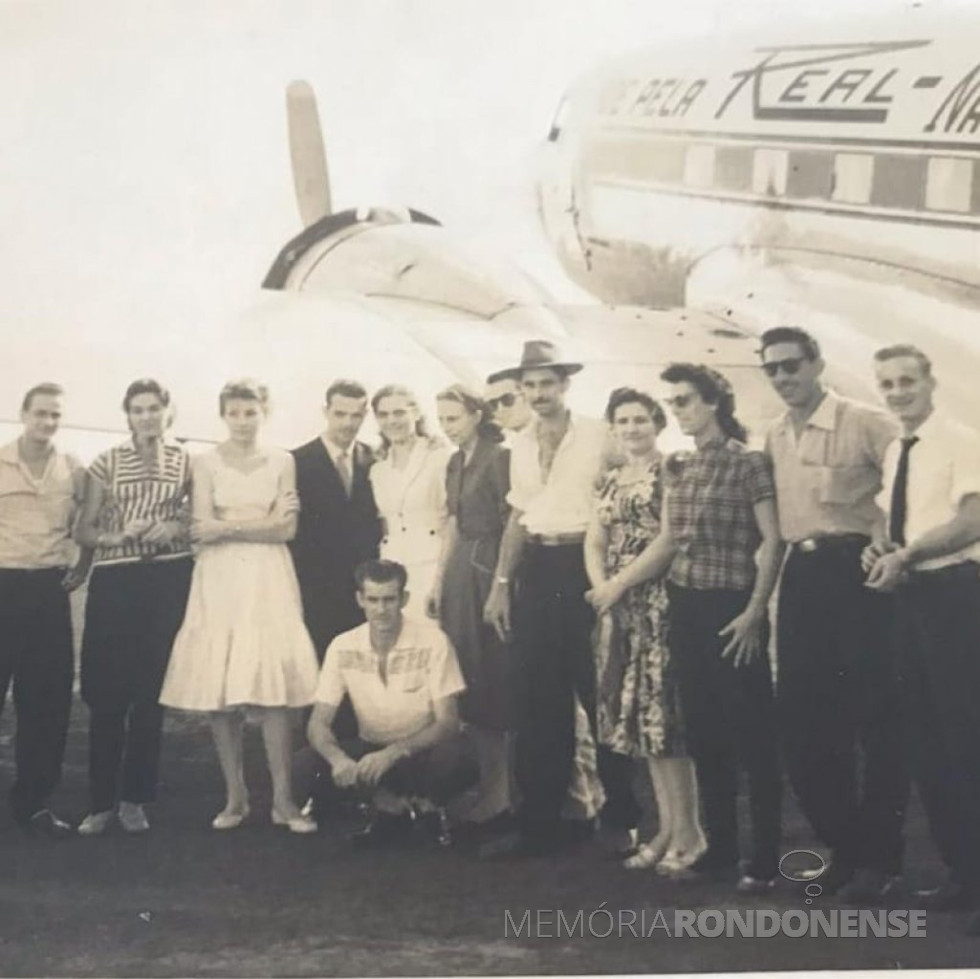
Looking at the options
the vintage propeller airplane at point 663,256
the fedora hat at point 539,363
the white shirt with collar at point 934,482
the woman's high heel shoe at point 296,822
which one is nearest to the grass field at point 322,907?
the woman's high heel shoe at point 296,822

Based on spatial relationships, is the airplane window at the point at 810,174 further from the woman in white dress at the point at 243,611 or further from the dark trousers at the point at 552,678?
the woman in white dress at the point at 243,611

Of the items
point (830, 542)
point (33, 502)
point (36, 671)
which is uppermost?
point (33, 502)

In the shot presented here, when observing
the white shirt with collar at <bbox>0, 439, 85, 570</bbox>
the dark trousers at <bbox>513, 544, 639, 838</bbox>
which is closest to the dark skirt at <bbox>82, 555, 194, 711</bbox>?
the white shirt with collar at <bbox>0, 439, 85, 570</bbox>

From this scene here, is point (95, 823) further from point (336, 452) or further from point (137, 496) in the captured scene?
point (336, 452)

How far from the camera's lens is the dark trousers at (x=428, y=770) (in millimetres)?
3004

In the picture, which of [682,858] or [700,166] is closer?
[682,858]

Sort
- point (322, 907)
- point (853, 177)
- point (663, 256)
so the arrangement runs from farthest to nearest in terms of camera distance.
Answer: point (663, 256)
point (853, 177)
point (322, 907)

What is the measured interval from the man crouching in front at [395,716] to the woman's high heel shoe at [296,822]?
9 cm

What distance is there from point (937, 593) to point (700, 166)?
41.3 inches

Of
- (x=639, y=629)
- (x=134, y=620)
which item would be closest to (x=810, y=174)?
(x=639, y=629)

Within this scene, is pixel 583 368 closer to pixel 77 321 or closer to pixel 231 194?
pixel 231 194

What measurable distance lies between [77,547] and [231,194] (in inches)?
32.8

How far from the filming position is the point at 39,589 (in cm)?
305

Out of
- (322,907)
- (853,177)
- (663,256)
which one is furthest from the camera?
(663,256)
